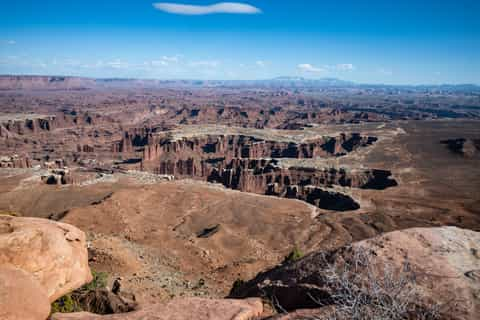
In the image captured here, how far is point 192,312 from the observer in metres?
9.40

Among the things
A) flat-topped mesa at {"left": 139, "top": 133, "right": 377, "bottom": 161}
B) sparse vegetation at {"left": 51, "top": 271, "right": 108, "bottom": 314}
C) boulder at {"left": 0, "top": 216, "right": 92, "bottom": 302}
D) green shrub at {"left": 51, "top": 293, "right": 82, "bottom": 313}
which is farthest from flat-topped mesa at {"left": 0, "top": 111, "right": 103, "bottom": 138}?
green shrub at {"left": 51, "top": 293, "right": 82, "bottom": 313}

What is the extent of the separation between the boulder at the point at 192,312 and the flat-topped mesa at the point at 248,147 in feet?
277

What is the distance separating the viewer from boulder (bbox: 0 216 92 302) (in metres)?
10.7

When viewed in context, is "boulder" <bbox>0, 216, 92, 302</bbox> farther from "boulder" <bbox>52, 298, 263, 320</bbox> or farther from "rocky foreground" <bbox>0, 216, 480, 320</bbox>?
"boulder" <bbox>52, 298, 263, 320</bbox>

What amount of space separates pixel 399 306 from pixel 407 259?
5.14 metres

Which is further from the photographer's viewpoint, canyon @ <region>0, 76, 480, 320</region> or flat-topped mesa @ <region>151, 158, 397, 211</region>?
flat-topped mesa @ <region>151, 158, 397, 211</region>

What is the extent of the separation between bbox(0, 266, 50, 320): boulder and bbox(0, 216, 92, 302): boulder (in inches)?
29.8

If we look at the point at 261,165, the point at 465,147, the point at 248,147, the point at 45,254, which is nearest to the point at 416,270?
the point at 45,254

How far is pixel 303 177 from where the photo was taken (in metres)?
68.9

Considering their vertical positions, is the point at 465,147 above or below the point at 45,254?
below

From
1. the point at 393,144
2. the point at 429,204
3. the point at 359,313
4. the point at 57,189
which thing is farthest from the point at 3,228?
the point at 393,144

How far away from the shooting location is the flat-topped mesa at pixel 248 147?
319 feet

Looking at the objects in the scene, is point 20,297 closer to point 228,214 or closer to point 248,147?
point 228,214

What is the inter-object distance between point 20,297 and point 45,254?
112 inches
